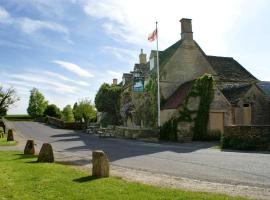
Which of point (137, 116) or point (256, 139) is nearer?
point (256, 139)

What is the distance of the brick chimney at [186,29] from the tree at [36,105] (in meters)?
64.5

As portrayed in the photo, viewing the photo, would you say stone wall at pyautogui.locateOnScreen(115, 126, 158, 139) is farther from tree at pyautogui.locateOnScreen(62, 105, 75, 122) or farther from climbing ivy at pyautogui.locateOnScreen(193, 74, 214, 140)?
tree at pyautogui.locateOnScreen(62, 105, 75, 122)

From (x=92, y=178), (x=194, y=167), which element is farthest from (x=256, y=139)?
(x=92, y=178)

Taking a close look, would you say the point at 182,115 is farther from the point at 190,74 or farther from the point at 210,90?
the point at 190,74

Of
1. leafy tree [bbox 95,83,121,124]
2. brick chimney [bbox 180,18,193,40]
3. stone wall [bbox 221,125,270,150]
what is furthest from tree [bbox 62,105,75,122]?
stone wall [bbox 221,125,270,150]

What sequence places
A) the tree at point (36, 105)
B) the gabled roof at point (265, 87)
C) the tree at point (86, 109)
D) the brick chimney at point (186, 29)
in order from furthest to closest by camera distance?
the tree at point (36, 105), the tree at point (86, 109), the brick chimney at point (186, 29), the gabled roof at point (265, 87)

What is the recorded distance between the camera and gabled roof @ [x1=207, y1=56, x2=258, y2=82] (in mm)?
35562

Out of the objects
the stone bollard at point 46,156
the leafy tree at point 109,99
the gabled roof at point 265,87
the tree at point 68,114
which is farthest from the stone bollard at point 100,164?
the tree at point 68,114

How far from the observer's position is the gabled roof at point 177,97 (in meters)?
28.5

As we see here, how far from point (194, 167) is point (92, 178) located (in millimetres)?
4315

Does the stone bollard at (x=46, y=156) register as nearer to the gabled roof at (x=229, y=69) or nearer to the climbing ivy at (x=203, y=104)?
the climbing ivy at (x=203, y=104)

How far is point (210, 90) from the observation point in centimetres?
2778

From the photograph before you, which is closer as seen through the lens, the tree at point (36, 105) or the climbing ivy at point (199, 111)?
the climbing ivy at point (199, 111)

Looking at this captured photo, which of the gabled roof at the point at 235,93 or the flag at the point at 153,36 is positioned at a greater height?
the flag at the point at 153,36
